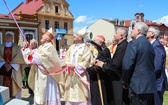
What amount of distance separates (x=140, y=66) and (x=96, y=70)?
134cm

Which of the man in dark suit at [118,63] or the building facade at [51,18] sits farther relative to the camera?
the building facade at [51,18]

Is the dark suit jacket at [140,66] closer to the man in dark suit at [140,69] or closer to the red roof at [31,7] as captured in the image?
the man in dark suit at [140,69]

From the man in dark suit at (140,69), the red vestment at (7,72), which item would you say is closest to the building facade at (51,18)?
the red vestment at (7,72)

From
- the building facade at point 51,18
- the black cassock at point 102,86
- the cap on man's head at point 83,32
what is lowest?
the black cassock at point 102,86

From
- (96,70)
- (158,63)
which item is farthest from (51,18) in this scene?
(158,63)

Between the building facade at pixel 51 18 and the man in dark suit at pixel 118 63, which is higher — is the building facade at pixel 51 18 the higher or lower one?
the higher one

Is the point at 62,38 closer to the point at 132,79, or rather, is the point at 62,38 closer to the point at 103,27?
the point at 103,27

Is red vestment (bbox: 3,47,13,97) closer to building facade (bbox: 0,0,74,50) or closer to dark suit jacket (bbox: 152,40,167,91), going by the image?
dark suit jacket (bbox: 152,40,167,91)

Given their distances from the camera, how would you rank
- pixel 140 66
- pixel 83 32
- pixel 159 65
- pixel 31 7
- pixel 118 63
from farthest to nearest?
pixel 31 7
pixel 83 32
pixel 159 65
pixel 118 63
pixel 140 66

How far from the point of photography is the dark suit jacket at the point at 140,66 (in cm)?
429

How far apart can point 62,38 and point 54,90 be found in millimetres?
36300

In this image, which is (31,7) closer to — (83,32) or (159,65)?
(83,32)

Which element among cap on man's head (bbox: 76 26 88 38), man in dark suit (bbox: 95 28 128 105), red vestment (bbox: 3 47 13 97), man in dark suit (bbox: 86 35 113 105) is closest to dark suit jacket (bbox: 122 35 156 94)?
man in dark suit (bbox: 95 28 128 105)

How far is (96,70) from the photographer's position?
5469 millimetres
